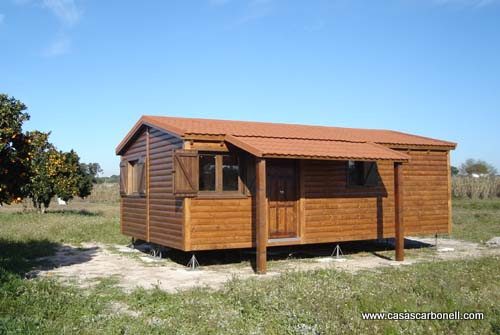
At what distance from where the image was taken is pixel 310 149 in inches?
487

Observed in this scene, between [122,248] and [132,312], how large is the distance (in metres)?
8.85

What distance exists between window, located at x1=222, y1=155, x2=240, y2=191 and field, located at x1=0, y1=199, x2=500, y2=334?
2765mm

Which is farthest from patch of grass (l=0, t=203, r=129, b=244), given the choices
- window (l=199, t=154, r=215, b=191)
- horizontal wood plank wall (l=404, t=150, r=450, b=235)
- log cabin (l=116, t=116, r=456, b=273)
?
horizontal wood plank wall (l=404, t=150, r=450, b=235)

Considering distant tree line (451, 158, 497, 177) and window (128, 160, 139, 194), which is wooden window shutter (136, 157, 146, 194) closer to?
window (128, 160, 139, 194)

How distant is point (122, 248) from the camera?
16.3 metres

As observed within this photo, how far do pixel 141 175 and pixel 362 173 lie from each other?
6326 mm

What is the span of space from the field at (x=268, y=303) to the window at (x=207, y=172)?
2787 millimetres

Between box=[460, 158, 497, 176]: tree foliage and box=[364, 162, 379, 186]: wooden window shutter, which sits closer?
box=[364, 162, 379, 186]: wooden window shutter

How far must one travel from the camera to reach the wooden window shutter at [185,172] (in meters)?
11.6

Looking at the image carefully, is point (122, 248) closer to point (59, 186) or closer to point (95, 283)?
point (95, 283)

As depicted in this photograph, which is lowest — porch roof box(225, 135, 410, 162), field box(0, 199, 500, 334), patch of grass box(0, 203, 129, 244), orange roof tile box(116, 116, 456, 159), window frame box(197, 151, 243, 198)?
field box(0, 199, 500, 334)

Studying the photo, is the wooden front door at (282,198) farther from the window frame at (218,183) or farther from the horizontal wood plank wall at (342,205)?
the window frame at (218,183)

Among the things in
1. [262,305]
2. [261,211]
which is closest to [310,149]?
[261,211]

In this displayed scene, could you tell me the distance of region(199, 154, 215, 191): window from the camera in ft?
39.5
